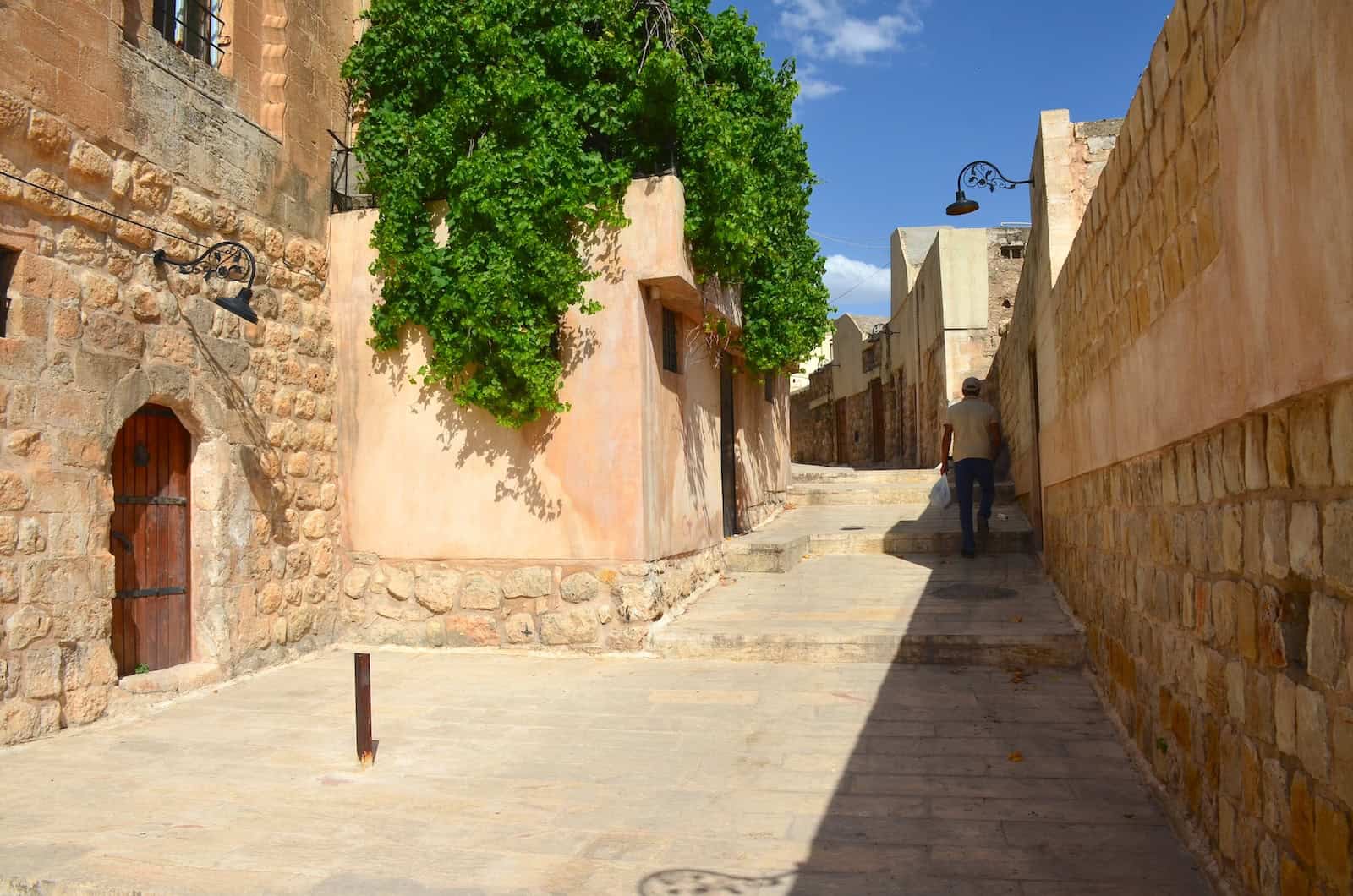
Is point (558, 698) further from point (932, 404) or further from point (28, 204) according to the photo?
point (932, 404)

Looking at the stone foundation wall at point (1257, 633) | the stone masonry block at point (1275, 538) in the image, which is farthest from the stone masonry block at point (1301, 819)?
the stone masonry block at point (1275, 538)

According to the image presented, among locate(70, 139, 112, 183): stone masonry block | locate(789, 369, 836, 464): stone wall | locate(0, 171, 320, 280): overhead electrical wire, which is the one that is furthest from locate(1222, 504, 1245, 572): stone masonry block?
locate(789, 369, 836, 464): stone wall

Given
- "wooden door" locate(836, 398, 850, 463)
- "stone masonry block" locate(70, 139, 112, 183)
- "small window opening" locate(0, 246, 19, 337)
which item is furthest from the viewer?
"wooden door" locate(836, 398, 850, 463)

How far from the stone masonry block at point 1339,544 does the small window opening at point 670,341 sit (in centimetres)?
622

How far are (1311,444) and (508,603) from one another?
6277mm

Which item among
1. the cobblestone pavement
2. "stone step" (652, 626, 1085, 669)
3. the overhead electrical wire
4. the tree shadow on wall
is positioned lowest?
the cobblestone pavement

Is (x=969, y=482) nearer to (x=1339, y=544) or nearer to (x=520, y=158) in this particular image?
(x=520, y=158)

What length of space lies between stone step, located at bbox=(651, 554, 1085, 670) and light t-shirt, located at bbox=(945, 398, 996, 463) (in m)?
1.12

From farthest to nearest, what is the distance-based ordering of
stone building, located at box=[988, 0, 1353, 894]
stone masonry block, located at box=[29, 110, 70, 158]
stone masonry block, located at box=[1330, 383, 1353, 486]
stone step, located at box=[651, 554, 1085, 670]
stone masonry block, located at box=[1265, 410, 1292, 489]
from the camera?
stone step, located at box=[651, 554, 1085, 670]
stone masonry block, located at box=[29, 110, 70, 158]
stone masonry block, located at box=[1265, 410, 1292, 489]
stone building, located at box=[988, 0, 1353, 894]
stone masonry block, located at box=[1330, 383, 1353, 486]

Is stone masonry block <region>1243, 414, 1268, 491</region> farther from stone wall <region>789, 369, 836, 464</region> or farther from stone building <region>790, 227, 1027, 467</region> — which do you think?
stone wall <region>789, 369, 836, 464</region>

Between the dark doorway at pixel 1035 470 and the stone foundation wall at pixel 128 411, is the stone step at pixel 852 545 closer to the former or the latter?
the dark doorway at pixel 1035 470

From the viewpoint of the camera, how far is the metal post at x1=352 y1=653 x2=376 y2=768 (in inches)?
185

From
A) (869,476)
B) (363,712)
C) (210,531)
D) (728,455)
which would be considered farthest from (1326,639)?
(869,476)

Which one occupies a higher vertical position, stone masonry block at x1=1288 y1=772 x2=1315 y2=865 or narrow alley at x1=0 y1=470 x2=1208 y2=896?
stone masonry block at x1=1288 y1=772 x2=1315 y2=865
